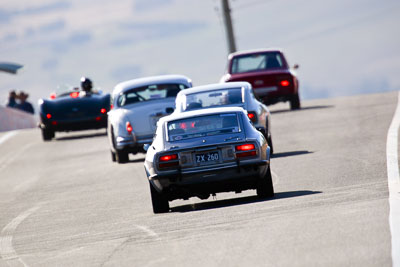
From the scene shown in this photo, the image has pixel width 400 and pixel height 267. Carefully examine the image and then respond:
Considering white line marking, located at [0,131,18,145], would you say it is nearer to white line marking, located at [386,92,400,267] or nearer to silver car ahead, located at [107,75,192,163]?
silver car ahead, located at [107,75,192,163]

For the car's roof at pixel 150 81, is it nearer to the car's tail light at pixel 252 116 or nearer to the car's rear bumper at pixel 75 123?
the car's tail light at pixel 252 116

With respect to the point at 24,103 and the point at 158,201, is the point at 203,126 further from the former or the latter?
the point at 24,103

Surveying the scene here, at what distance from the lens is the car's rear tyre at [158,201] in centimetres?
1226

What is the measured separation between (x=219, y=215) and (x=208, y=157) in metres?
0.98

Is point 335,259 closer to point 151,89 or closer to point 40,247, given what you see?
point 40,247

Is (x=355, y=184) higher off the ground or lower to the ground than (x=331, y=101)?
higher

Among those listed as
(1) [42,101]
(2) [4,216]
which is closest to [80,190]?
(2) [4,216]

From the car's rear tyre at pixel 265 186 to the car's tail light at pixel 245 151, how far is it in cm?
33

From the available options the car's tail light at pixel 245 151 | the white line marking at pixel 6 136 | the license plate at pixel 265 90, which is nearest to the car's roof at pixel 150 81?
the license plate at pixel 265 90

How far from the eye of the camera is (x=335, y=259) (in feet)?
25.0

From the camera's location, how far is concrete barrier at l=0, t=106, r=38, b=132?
41.5 meters

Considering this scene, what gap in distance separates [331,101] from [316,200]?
76.4ft

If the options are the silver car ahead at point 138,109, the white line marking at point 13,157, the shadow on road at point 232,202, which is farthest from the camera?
the white line marking at point 13,157

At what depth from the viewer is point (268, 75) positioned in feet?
92.3
